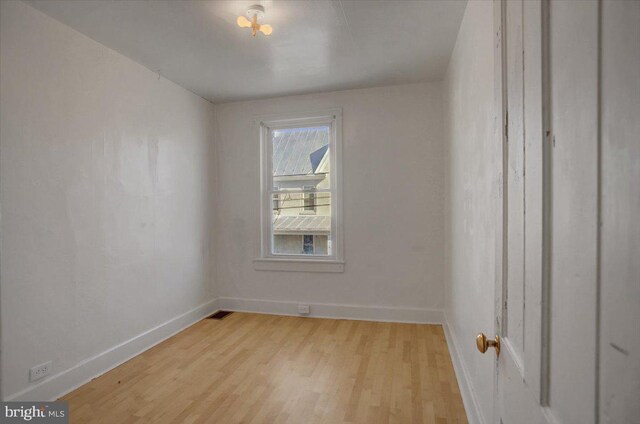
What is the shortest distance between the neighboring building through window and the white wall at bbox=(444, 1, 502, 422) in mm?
1520

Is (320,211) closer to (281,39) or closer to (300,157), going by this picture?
(300,157)

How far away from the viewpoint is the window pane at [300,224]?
4.04 meters

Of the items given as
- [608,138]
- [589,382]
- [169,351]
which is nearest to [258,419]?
[169,351]

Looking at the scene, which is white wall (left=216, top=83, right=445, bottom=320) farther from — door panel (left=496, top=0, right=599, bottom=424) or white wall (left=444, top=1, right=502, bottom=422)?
door panel (left=496, top=0, right=599, bottom=424)

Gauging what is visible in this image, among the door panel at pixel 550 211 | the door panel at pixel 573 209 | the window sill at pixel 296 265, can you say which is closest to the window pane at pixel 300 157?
the window sill at pixel 296 265

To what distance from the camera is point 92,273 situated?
255 cm

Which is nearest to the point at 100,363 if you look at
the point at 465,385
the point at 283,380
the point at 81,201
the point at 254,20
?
the point at 81,201

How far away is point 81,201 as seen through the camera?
247cm

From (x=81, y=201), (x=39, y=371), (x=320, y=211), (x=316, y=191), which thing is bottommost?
(x=39, y=371)

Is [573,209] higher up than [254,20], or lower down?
lower down

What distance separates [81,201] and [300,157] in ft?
7.84

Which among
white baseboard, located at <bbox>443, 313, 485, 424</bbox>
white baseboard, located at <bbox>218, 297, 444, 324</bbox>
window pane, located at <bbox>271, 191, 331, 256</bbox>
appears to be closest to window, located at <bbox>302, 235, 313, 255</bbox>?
window pane, located at <bbox>271, 191, 331, 256</bbox>

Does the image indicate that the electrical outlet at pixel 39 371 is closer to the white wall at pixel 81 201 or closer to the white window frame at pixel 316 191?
the white wall at pixel 81 201

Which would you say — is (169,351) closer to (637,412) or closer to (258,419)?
(258,419)
